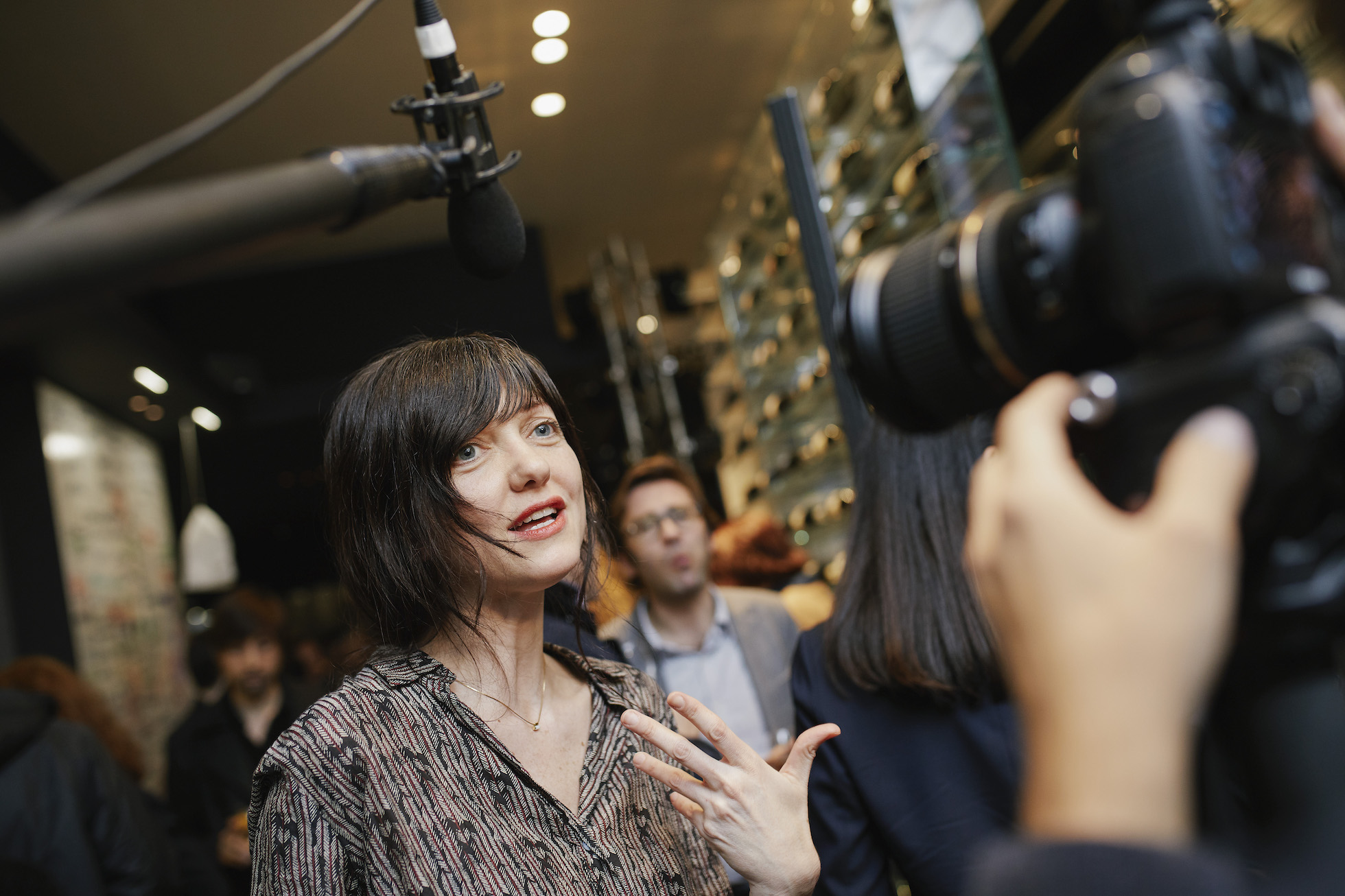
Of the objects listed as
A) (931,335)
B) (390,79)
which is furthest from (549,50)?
(931,335)

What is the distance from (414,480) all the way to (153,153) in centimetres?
80

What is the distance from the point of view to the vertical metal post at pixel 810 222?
173 centimetres

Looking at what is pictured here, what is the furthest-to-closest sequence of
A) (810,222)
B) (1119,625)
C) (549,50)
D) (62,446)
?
(62,446) → (549,50) → (810,222) → (1119,625)

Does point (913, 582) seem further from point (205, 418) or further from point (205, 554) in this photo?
point (205, 418)

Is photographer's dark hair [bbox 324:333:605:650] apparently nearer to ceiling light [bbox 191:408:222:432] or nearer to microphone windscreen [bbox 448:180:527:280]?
microphone windscreen [bbox 448:180:527:280]

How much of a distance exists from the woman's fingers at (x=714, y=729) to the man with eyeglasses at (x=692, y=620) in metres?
1.40

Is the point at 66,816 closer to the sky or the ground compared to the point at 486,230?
closer to the ground

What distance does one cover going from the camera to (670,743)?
1058mm

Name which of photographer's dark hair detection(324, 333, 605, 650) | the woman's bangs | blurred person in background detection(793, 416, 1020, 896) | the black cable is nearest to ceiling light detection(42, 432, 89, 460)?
photographer's dark hair detection(324, 333, 605, 650)

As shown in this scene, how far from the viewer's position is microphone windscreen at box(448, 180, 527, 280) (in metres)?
0.84

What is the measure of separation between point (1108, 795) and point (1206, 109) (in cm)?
33

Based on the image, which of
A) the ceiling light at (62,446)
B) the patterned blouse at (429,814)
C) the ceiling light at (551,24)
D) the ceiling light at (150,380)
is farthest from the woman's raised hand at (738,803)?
the ceiling light at (150,380)

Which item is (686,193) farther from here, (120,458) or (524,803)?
(524,803)

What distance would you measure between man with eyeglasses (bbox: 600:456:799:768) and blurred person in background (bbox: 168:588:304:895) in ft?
4.07
